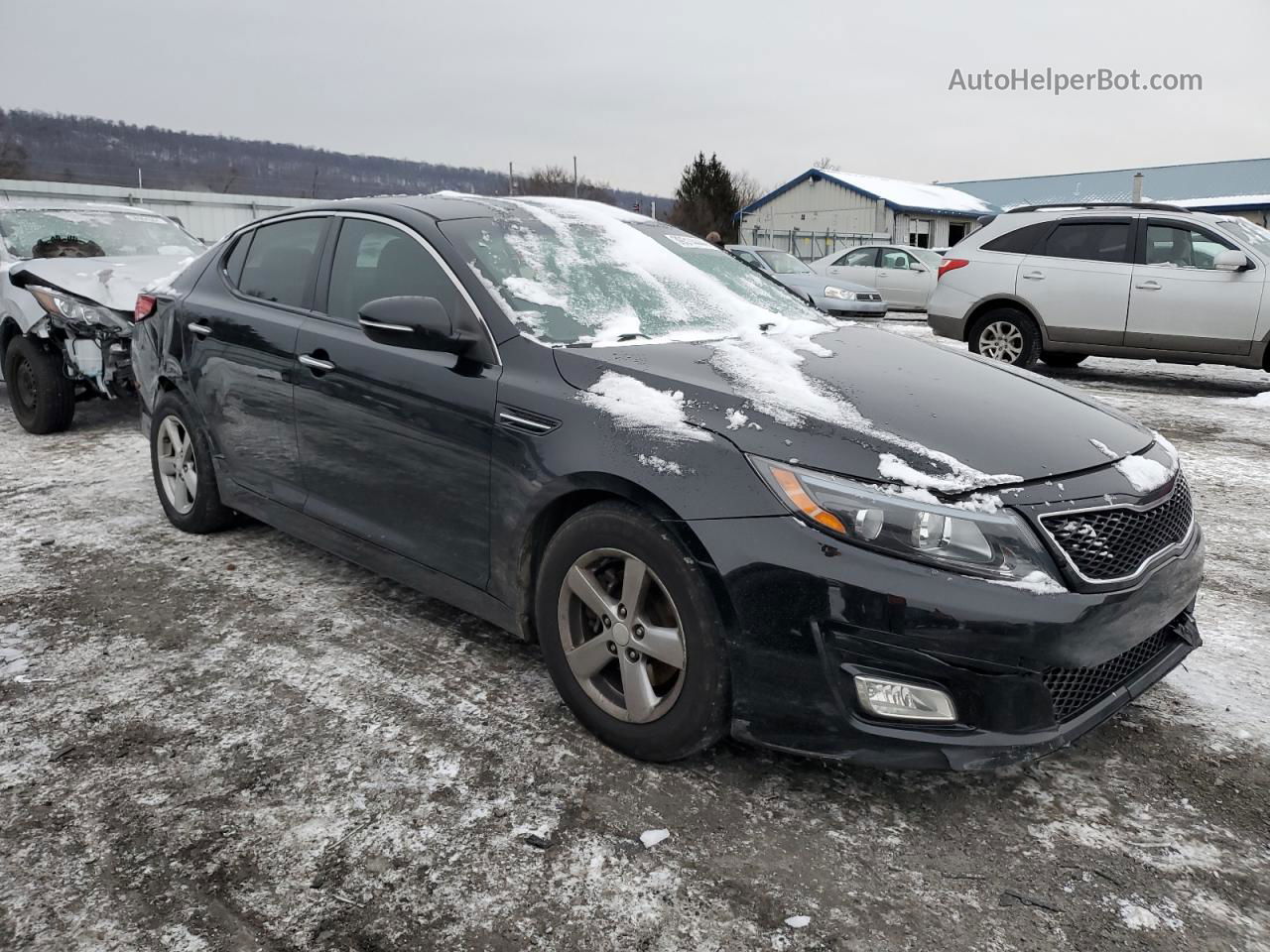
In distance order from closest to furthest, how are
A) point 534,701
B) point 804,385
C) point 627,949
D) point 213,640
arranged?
point 627,949 < point 804,385 < point 534,701 < point 213,640

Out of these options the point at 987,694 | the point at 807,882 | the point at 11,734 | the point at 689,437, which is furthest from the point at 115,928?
the point at 987,694

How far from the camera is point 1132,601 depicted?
2387 mm

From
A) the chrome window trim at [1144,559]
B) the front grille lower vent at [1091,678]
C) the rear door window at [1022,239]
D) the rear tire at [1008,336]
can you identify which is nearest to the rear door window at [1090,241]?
the rear door window at [1022,239]

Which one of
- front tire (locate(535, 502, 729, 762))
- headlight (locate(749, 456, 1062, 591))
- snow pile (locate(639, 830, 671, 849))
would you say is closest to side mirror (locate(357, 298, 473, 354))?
front tire (locate(535, 502, 729, 762))

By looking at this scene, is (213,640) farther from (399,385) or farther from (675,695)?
(675,695)

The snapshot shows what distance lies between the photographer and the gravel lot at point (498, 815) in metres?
2.08

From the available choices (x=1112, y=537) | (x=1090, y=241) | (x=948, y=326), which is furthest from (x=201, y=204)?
(x=1112, y=537)

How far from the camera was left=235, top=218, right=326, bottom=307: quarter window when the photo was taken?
385 centimetres

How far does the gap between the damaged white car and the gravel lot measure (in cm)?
342

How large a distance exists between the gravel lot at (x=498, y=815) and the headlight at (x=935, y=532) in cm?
71

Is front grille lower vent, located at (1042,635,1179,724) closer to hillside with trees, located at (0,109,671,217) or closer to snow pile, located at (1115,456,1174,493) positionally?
snow pile, located at (1115,456,1174,493)

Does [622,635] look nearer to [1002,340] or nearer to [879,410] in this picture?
[879,410]

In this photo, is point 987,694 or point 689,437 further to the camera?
point 689,437

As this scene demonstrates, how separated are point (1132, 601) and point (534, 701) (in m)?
1.75
